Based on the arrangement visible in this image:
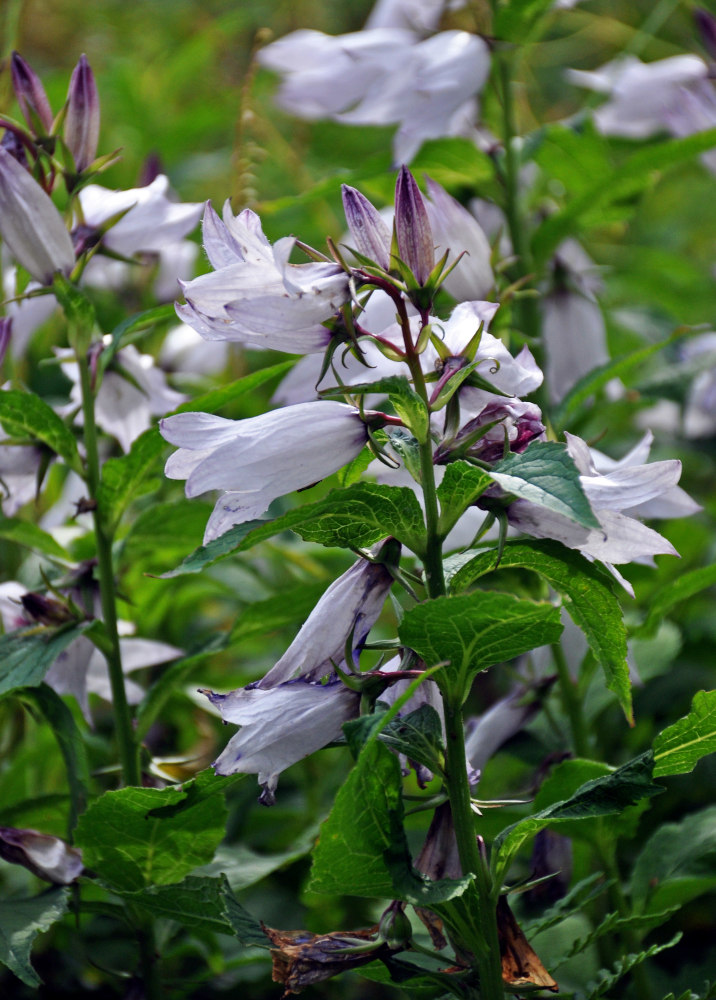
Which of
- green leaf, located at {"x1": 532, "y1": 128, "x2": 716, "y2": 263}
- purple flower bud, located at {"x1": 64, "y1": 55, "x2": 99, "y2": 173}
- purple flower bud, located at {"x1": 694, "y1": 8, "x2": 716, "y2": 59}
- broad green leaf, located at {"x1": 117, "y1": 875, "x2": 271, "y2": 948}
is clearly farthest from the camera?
purple flower bud, located at {"x1": 694, "y1": 8, "x2": 716, "y2": 59}

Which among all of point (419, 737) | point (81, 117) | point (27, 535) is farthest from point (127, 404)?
point (419, 737)

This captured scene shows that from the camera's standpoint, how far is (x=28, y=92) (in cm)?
88

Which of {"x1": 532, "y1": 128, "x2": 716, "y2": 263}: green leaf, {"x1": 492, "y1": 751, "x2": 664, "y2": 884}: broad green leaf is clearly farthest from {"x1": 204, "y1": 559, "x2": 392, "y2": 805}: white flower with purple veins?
{"x1": 532, "y1": 128, "x2": 716, "y2": 263}: green leaf

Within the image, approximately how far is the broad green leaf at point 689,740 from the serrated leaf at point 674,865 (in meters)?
0.22

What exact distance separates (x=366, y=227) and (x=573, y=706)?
0.57 m

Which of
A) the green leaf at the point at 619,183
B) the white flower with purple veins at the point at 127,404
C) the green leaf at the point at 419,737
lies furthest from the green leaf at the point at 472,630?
the green leaf at the point at 619,183

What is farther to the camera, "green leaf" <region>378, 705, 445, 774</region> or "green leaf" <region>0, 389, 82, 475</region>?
"green leaf" <region>0, 389, 82, 475</region>

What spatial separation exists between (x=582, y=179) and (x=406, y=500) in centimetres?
87

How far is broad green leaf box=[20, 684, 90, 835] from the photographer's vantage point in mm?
849

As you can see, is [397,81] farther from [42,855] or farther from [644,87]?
[42,855]

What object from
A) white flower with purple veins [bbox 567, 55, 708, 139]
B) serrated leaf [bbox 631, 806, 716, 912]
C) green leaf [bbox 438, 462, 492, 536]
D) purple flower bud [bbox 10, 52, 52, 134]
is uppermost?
purple flower bud [bbox 10, 52, 52, 134]

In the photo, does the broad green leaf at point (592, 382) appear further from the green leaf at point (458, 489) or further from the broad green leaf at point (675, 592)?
the green leaf at point (458, 489)

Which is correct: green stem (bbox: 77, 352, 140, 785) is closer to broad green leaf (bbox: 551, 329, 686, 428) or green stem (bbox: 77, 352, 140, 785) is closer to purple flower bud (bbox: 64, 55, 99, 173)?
purple flower bud (bbox: 64, 55, 99, 173)

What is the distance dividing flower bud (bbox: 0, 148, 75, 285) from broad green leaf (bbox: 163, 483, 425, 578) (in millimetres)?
361
